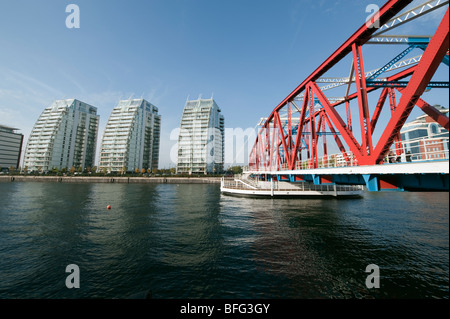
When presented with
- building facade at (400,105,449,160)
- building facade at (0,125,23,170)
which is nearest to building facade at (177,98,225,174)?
building facade at (400,105,449,160)

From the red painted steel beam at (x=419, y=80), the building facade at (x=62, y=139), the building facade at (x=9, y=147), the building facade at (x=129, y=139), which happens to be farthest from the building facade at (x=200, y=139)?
the building facade at (x=9, y=147)

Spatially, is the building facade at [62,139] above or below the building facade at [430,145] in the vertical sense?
above

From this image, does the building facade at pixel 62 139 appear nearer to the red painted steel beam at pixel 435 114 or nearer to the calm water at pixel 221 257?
the calm water at pixel 221 257

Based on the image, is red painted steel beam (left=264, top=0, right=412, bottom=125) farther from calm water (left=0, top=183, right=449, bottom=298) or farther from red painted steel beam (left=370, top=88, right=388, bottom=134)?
calm water (left=0, top=183, right=449, bottom=298)

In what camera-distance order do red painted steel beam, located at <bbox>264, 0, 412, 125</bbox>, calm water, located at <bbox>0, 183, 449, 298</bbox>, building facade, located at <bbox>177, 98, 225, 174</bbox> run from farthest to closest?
building facade, located at <bbox>177, 98, 225, 174</bbox> → red painted steel beam, located at <bbox>264, 0, 412, 125</bbox> → calm water, located at <bbox>0, 183, 449, 298</bbox>

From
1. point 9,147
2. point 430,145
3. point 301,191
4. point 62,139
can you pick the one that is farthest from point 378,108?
point 9,147

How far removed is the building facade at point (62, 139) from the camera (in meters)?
113

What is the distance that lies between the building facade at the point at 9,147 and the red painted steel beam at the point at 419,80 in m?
188

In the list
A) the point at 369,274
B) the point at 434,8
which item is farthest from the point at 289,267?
the point at 434,8

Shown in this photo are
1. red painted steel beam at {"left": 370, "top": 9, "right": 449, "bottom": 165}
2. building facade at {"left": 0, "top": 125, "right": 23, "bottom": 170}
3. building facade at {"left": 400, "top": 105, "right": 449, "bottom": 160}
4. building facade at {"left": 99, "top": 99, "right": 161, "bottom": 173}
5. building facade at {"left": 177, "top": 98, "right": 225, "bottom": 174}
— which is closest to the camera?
building facade at {"left": 400, "top": 105, "right": 449, "bottom": 160}

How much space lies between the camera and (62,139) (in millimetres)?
117375

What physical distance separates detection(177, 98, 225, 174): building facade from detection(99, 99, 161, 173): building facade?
1128 inches

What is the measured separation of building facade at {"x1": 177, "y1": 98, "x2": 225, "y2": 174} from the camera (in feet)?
388

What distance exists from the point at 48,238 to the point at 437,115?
28979 mm
